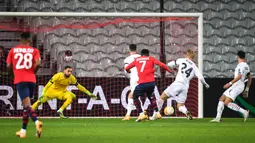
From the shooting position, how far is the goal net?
55.5ft

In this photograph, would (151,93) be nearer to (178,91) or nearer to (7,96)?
(178,91)

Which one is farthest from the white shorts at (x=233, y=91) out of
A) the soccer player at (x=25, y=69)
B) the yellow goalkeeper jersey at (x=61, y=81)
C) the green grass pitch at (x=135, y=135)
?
the soccer player at (x=25, y=69)

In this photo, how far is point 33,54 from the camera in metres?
10.3

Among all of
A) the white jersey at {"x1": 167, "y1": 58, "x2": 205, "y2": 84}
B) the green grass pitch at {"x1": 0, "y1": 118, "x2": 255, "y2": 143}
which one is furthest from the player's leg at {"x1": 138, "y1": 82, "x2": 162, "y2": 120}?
the green grass pitch at {"x1": 0, "y1": 118, "x2": 255, "y2": 143}

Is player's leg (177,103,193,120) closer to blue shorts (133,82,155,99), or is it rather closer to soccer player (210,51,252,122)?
soccer player (210,51,252,122)

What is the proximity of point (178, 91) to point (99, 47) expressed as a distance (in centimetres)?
336

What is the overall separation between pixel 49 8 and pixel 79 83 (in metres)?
3.01

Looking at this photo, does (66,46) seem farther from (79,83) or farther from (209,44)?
(209,44)

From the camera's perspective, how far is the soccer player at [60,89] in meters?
16.3

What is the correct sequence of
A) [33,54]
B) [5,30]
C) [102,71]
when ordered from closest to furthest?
[33,54] < [5,30] < [102,71]

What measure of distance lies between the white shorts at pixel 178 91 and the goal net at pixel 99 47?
977 mm

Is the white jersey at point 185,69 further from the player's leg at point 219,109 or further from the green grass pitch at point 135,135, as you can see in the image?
the green grass pitch at point 135,135

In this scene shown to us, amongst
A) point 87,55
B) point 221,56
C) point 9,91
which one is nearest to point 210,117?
point 221,56

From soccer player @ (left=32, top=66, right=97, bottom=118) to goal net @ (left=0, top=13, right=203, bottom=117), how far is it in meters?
0.62
